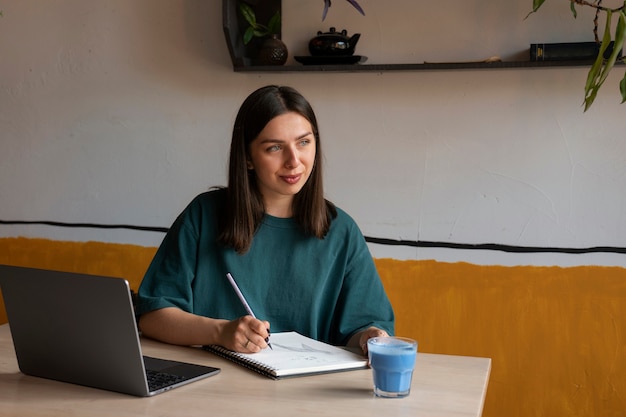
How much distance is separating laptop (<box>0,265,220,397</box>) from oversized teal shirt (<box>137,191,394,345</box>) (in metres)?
0.40

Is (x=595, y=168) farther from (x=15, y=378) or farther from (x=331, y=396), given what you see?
(x=15, y=378)

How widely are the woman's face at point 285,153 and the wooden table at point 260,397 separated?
1.70ft

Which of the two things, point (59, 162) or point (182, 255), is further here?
point (59, 162)

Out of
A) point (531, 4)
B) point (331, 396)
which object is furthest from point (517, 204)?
point (331, 396)

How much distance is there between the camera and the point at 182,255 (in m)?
1.94

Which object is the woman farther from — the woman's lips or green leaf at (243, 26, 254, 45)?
green leaf at (243, 26, 254, 45)

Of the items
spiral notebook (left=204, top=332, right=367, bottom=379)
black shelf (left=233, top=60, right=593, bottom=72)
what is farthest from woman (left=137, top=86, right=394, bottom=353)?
black shelf (left=233, top=60, right=593, bottom=72)

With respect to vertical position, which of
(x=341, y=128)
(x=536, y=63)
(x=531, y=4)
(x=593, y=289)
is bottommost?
(x=593, y=289)

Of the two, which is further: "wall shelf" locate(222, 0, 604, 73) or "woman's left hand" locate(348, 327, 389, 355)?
"wall shelf" locate(222, 0, 604, 73)

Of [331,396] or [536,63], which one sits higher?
[536,63]

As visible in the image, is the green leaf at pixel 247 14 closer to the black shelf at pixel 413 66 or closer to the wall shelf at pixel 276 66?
the wall shelf at pixel 276 66

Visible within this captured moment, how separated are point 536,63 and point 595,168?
15.5 inches

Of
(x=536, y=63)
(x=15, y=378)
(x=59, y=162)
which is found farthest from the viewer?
(x=59, y=162)

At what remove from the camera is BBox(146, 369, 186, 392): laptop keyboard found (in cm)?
143
